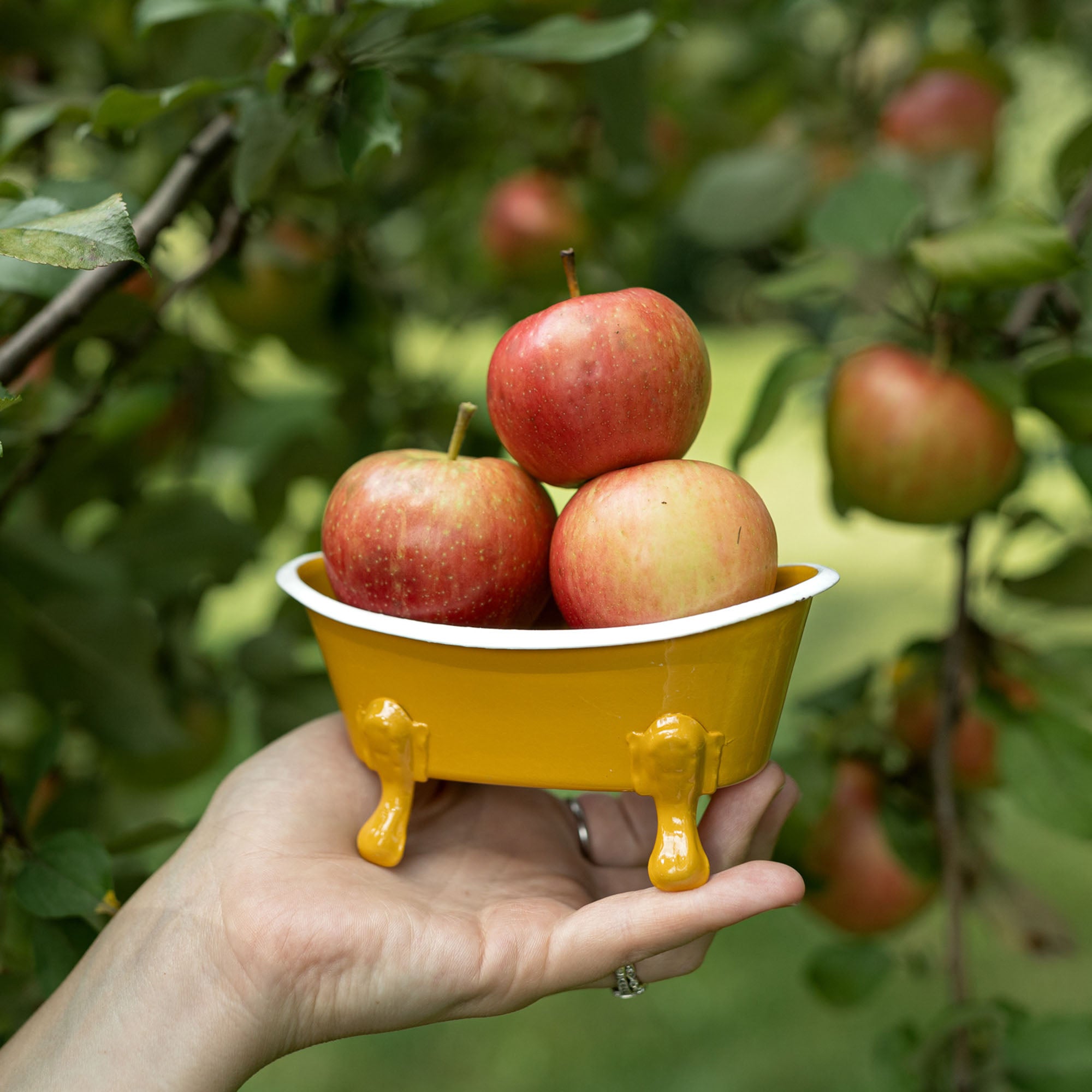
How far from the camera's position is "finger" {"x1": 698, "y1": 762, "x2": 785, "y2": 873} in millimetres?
577

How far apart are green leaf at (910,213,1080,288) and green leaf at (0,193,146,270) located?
50 cm

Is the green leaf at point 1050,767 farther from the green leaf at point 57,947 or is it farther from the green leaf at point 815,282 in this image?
the green leaf at point 57,947

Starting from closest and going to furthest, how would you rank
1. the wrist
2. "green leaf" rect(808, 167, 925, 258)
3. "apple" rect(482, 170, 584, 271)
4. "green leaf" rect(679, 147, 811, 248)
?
the wrist
"green leaf" rect(808, 167, 925, 258)
"green leaf" rect(679, 147, 811, 248)
"apple" rect(482, 170, 584, 271)

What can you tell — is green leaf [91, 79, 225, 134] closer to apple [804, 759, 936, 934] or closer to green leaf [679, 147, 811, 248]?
green leaf [679, 147, 811, 248]

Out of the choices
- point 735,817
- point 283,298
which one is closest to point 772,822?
point 735,817

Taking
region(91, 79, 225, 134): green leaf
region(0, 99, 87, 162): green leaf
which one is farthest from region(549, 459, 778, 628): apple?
region(0, 99, 87, 162): green leaf

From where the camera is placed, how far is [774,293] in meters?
0.84

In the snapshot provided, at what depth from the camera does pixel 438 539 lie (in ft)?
1.80

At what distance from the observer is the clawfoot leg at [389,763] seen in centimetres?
56

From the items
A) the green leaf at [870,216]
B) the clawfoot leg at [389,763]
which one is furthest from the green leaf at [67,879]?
the green leaf at [870,216]

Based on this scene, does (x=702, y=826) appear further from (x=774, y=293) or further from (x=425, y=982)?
(x=774, y=293)

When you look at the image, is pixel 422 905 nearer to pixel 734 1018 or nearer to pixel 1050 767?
pixel 1050 767

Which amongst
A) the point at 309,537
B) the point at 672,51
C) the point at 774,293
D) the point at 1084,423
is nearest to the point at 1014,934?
the point at 1084,423

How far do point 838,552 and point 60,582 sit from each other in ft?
8.12
